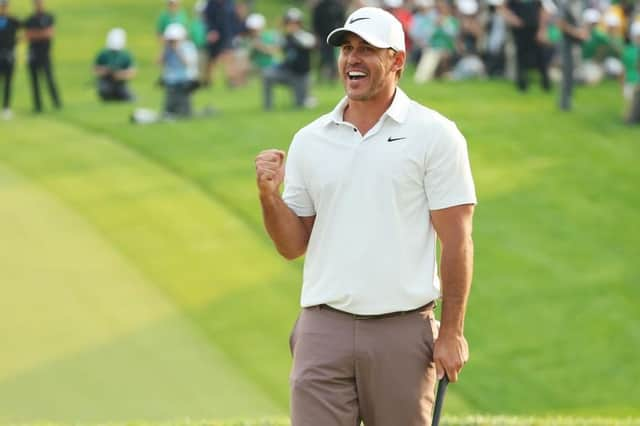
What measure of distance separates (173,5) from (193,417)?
12.1 m

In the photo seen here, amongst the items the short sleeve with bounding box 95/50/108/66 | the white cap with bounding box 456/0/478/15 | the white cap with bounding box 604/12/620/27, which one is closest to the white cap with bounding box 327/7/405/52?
the short sleeve with bounding box 95/50/108/66

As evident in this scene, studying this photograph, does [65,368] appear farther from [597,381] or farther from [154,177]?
[154,177]

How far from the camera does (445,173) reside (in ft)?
15.8

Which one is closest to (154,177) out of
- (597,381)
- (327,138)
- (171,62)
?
(171,62)

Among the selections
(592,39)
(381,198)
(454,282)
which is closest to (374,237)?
(381,198)

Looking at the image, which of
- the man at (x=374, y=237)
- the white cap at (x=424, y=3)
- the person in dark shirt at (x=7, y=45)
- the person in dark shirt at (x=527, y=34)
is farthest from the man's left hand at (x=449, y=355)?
the white cap at (x=424, y=3)

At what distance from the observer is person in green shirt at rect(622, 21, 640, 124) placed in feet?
63.2

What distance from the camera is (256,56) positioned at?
2125cm

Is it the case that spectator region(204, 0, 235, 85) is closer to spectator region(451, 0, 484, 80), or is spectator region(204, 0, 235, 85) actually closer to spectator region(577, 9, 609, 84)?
spectator region(451, 0, 484, 80)

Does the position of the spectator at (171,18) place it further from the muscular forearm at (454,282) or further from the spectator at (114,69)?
the muscular forearm at (454,282)

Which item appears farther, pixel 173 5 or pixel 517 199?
pixel 173 5

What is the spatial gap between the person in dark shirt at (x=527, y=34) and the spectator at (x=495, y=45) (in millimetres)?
1253

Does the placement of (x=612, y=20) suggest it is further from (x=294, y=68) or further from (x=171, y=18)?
(x=171, y=18)

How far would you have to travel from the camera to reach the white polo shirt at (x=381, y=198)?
4.82 meters
